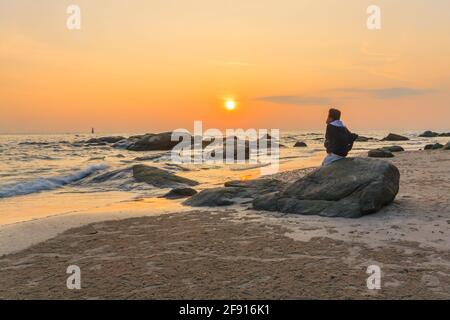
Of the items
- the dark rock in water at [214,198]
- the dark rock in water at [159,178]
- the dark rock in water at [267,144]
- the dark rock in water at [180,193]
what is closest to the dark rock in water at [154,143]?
the dark rock in water at [267,144]

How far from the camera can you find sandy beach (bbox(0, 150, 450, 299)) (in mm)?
4754

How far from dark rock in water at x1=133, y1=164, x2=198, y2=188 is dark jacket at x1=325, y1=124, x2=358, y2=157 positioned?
7.36 meters

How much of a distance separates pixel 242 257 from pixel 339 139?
501cm

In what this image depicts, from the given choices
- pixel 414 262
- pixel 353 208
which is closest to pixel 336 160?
pixel 353 208

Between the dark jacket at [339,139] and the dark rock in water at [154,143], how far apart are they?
37739 millimetres

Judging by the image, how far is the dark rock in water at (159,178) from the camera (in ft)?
52.2

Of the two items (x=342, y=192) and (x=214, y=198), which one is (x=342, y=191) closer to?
(x=342, y=192)

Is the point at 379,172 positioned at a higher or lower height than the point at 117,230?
higher

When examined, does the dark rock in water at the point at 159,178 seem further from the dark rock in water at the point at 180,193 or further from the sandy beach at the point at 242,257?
the sandy beach at the point at 242,257

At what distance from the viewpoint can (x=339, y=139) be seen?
9875mm

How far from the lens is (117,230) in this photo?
26.3 ft

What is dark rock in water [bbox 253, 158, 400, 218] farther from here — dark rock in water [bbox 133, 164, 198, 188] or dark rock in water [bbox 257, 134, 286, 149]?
dark rock in water [bbox 257, 134, 286, 149]
